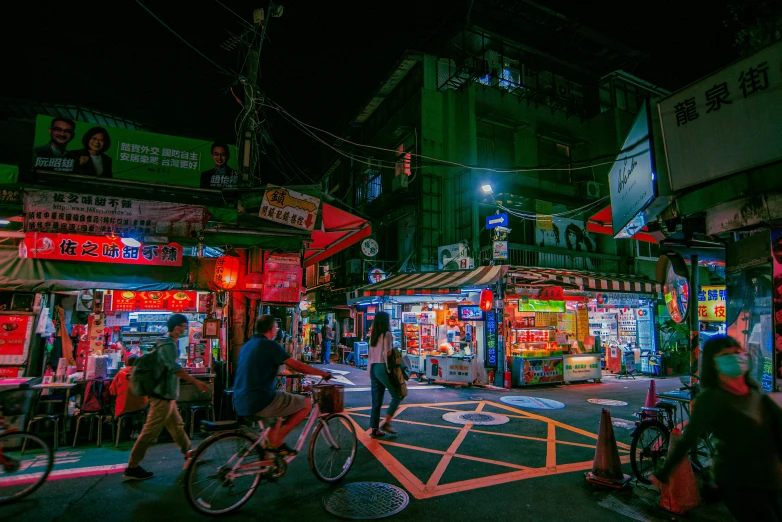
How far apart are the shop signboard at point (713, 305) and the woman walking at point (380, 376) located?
14.4 meters

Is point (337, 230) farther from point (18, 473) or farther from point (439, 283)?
point (18, 473)

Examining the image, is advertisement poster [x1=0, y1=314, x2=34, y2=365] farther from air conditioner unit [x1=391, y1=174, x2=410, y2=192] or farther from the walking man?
air conditioner unit [x1=391, y1=174, x2=410, y2=192]

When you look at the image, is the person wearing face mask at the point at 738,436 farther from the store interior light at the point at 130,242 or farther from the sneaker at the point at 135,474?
the store interior light at the point at 130,242

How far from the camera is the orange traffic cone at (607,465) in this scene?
534 centimetres

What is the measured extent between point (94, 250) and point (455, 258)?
41.6 ft

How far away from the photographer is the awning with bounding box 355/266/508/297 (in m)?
14.2

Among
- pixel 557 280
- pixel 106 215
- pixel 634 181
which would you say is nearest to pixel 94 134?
pixel 106 215

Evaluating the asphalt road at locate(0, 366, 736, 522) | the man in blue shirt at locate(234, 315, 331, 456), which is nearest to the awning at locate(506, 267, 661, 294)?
the asphalt road at locate(0, 366, 736, 522)

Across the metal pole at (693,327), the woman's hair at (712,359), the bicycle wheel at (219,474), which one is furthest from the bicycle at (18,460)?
the metal pole at (693,327)

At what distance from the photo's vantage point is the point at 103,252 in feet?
29.2

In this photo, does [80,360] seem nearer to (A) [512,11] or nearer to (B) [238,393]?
(B) [238,393]

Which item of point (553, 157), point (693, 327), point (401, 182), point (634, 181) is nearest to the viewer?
point (693, 327)

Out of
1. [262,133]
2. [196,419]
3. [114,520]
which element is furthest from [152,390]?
[262,133]

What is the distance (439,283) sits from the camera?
15000mm
